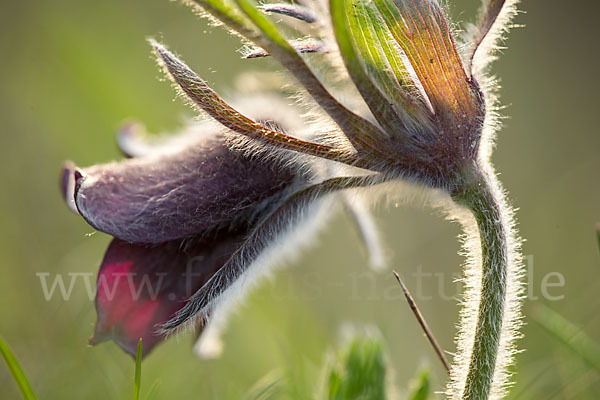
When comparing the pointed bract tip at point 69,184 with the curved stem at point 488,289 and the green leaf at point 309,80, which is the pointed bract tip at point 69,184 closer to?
the green leaf at point 309,80

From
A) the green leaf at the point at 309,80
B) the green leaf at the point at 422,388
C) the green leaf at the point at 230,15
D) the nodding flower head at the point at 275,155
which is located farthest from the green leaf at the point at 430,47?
the green leaf at the point at 422,388

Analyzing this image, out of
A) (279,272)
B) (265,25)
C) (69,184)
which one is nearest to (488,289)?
A: (265,25)

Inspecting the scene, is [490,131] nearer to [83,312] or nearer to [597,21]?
[83,312]

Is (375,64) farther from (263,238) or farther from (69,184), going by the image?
(69,184)

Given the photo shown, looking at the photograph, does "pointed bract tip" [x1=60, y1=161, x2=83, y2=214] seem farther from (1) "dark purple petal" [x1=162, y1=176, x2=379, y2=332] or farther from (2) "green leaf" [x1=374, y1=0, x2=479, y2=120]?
(2) "green leaf" [x1=374, y1=0, x2=479, y2=120]

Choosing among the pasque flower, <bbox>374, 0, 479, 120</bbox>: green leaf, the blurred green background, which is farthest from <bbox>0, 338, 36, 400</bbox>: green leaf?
<bbox>374, 0, 479, 120</bbox>: green leaf

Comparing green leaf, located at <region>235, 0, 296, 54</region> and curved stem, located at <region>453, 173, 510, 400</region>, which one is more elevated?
green leaf, located at <region>235, 0, 296, 54</region>

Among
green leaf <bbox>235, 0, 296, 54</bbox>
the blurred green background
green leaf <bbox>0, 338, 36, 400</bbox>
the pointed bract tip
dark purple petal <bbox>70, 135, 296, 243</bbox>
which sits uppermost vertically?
green leaf <bbox>235, 0, 296, 54</bbox>
